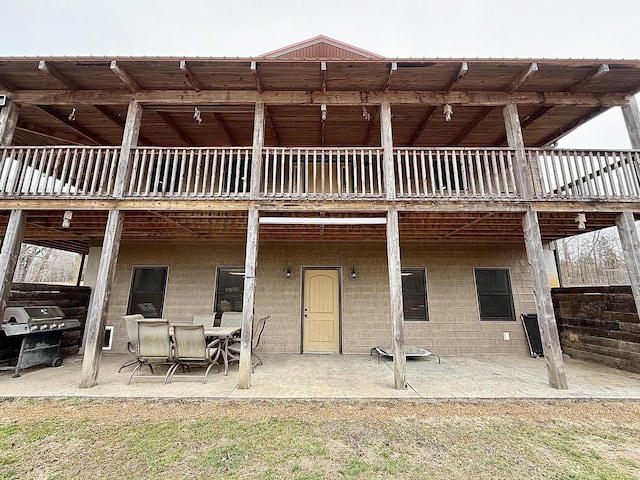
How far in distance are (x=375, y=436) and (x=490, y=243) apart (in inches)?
253

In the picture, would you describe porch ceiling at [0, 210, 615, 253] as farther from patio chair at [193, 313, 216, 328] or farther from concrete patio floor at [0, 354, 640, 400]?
concrete patio floor at [0, 354, 640, 400]

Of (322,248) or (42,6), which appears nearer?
(322,248)

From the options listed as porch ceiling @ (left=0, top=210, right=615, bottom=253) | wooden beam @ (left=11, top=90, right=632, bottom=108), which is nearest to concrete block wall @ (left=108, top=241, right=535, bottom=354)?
porch ceiling @ (left=0, top=210, right=615, bottom=253)

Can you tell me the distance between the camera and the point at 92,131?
7.00m

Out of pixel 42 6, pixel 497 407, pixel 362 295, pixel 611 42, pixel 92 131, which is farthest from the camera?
pixel 611 42

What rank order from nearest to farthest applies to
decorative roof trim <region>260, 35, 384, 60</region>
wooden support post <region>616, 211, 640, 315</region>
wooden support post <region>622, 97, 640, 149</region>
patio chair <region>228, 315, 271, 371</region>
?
wooden support post <region>616, 211, 640, 315</region>, wooden support post <region>622, 97, 640, 149</region>, patio chair <region>228, 315, 271, 371</region>, decorative roof trim <region>260, 35, 384, 60</region>

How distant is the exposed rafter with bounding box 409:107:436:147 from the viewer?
6.23 meters

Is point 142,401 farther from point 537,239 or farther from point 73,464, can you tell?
point 537,239

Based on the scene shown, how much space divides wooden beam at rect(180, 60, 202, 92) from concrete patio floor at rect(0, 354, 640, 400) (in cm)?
514

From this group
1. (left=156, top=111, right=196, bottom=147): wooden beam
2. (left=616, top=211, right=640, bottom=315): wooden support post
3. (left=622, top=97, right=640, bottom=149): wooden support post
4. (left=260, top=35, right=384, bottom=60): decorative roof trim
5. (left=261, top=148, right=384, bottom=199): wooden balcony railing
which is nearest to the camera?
(left=616, top=211, right=640, bottom=315): wooden support post

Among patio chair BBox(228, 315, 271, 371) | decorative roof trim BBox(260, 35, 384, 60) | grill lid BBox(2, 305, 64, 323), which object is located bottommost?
patio chair BBox(228, 315, 271, 371)

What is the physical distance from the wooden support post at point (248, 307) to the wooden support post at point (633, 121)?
7119 mm

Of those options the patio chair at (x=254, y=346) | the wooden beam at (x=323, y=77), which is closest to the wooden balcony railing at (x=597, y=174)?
the wooden beam at (x=323, y=77)

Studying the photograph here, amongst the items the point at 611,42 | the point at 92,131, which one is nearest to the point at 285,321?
the point at 92,131
